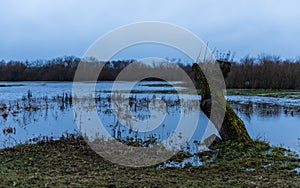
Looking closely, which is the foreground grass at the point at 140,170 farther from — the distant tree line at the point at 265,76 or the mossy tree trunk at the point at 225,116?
the distant tree line at the point at 265,76

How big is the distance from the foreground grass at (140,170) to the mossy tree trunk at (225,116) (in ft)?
1.33

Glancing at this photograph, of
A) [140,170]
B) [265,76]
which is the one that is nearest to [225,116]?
[140,170]

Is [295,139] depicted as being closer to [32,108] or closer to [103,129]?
[103,129]

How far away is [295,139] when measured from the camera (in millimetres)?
9773

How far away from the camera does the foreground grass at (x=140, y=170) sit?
205 inches

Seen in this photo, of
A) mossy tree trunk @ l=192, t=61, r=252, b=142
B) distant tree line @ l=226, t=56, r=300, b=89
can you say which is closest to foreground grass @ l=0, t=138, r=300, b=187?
mossy tree trunk @ l=192, t=61, r=252, b=142

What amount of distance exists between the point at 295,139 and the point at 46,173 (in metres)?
7.29

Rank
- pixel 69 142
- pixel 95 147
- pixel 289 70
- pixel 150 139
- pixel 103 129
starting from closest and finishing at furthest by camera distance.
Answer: pixel 95 147 → pixel 69 142 → pixel 150 139 → pixel 103 129 → pixel 289 70

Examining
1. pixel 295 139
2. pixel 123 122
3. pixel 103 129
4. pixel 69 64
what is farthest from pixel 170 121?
pixel 69 64

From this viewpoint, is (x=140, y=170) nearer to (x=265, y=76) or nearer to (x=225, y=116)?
(x=225, y=116)

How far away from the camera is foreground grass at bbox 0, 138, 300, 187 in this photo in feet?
17.1

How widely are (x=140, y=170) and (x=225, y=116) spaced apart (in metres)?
3.42

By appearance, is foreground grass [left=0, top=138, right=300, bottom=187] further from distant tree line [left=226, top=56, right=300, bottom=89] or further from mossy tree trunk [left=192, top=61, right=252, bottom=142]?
distant tree line [left=226, top=56, right=300, bottom=89]

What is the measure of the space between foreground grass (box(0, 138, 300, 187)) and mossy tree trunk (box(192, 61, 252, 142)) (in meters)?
0.41
